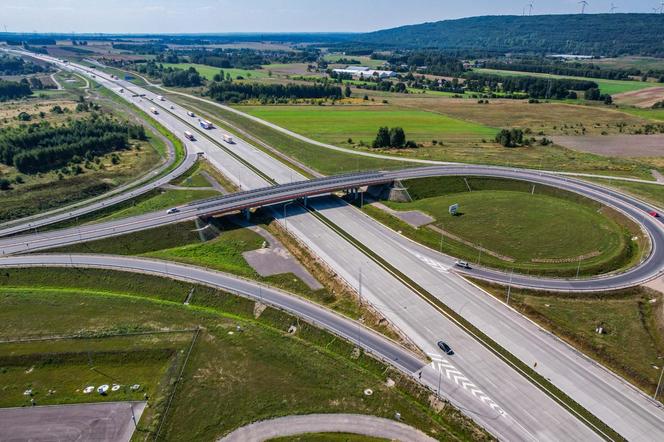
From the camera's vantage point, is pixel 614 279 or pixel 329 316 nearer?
pixel 329 316

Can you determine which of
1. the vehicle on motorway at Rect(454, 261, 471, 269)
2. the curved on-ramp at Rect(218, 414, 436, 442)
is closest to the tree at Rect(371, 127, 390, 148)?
the vehicle on motorway at Rect(454, 261, 471, 269)

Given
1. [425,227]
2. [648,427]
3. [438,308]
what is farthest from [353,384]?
[425,227]

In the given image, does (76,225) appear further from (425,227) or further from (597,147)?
(597,147)

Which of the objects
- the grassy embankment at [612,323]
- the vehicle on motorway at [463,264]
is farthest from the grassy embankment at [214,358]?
the vehicle on motorway at [463,264]

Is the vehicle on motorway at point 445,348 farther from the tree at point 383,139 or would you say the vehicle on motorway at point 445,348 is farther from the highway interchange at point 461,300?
the tree at point 383,139

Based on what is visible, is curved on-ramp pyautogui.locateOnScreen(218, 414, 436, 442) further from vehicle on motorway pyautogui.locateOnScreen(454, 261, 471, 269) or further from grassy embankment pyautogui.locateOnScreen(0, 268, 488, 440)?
Answer: vehicle on motorway pyautogui.locateOnScreen(454, 261, 471, 269)
